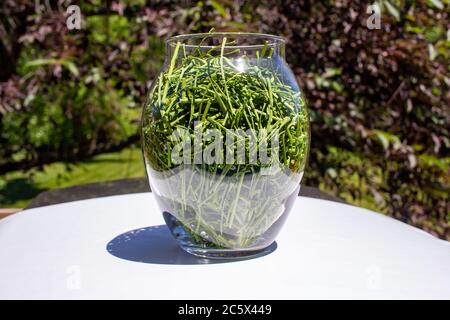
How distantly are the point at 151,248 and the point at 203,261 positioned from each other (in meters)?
0.12

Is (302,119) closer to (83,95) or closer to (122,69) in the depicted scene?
(122,69)

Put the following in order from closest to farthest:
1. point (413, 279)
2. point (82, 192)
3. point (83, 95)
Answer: point (413, 279), point (82, 192), point (83, 95)

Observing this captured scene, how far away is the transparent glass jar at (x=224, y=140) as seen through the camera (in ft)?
2.91

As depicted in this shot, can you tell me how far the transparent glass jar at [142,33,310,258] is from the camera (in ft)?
2.91

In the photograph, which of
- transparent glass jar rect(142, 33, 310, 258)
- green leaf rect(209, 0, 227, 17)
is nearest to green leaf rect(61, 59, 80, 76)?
green leaf rect(209, 0, 227, 17)

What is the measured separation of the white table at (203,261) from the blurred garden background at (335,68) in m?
1.17

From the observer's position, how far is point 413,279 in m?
0.89

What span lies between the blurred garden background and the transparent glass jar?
129 centimetres

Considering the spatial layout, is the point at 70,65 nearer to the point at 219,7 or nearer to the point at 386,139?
the point at 219,7

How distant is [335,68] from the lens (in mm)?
2457

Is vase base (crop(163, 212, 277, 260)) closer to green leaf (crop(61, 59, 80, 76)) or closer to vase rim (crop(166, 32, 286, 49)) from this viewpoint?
vase rim (crop(166, 32, 286, 49))

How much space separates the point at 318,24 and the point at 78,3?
997mm

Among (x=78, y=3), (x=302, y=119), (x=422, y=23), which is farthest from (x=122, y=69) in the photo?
(x=302, y=119)
